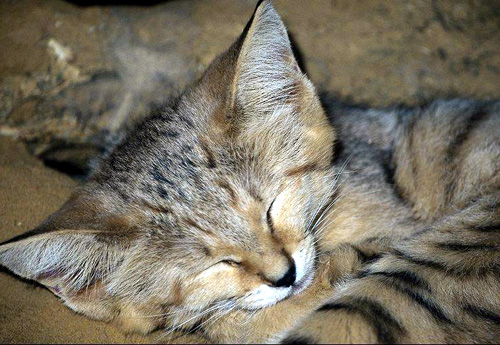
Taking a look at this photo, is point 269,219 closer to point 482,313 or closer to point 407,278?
point 407,278

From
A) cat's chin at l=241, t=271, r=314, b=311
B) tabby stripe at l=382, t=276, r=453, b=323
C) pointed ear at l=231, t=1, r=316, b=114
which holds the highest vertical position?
pointed ear at l=231, t=1, r=316, b=114

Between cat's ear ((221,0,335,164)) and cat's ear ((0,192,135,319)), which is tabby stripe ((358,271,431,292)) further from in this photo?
cat's ear ((0,192,135,319))

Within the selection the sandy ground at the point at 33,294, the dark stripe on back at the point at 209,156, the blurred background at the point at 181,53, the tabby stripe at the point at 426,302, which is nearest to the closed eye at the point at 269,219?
the dark stripe on back at the point at 209,156

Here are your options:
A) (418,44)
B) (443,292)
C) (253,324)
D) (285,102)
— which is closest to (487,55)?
(418,44)

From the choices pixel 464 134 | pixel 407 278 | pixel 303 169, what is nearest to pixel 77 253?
pixel 303 169

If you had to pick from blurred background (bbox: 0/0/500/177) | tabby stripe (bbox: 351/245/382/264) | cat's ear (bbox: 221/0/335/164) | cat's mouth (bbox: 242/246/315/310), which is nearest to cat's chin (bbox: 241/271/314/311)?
cat's mouth (bbox: 242/246/315/310)

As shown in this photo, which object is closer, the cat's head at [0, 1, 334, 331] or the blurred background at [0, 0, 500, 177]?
the cat's head at [0, 1, 334, 331]

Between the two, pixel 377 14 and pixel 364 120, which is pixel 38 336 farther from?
pixel 377 14
